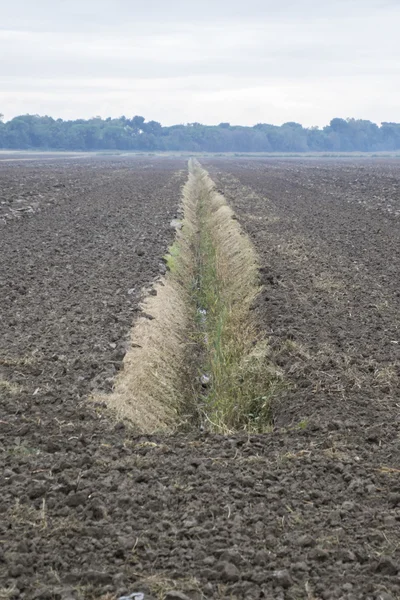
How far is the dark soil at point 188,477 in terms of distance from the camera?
3900 millimetres

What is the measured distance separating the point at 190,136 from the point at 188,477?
16893 cm

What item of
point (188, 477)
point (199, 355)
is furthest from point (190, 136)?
point (188, 477)

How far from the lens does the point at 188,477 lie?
16.8 ft

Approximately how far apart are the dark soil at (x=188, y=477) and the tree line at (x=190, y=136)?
461 ft

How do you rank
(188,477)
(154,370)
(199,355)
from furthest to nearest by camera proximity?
1. (199,355)
2. (154,370)
3. (188,477)

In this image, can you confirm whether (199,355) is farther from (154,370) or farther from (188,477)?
(188,477)

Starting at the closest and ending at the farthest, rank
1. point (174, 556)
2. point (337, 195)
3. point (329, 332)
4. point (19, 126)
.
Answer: point (174, 556) < point (329, 332) < point (337, 195) < point (19, 126)

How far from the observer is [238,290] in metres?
12.1

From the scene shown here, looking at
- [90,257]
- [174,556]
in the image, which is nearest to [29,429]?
[174,556]

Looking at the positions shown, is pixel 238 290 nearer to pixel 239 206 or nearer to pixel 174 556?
pixel 174 556

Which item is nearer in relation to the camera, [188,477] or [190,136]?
[188,477]

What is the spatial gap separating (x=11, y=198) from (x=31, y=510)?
65.1ft

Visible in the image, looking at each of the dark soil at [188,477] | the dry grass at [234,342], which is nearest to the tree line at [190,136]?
the dry grass at [234,342]

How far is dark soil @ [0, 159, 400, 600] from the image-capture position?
3.90 m
